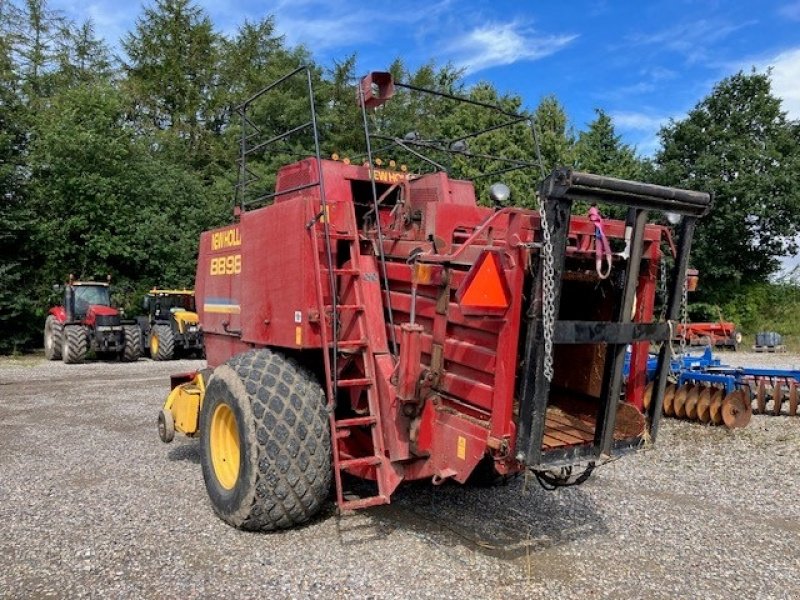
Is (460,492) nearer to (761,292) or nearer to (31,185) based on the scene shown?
(31,185)

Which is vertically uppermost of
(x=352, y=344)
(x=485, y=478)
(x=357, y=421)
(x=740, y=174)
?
(x=740, y=174)

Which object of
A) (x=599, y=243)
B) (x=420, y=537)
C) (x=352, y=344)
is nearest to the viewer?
(x=599, y=243)

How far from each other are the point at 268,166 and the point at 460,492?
21085 millimetres

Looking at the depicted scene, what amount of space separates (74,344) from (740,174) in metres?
24.2

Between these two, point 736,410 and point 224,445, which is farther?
point 736,410

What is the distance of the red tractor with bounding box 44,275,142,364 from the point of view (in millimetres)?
17344

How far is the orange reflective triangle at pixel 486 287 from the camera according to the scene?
3553mm

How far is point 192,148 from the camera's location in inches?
1211

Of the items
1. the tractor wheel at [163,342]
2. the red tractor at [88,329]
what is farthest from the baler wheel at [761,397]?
the red tractor at [88,329]

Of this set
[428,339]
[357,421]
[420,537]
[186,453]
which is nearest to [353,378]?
[357,421]

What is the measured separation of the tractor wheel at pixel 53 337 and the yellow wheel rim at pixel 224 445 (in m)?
14.6

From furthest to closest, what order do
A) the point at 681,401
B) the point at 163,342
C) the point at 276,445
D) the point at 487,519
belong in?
1. the point at 163,342
2. the point at 681,401
3. the point at 487,519
4. the point at 276,445

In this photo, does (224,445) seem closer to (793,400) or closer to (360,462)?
(360,462)

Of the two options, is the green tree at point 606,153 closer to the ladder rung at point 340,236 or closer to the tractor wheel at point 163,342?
the tractor wheel at point 163,342
